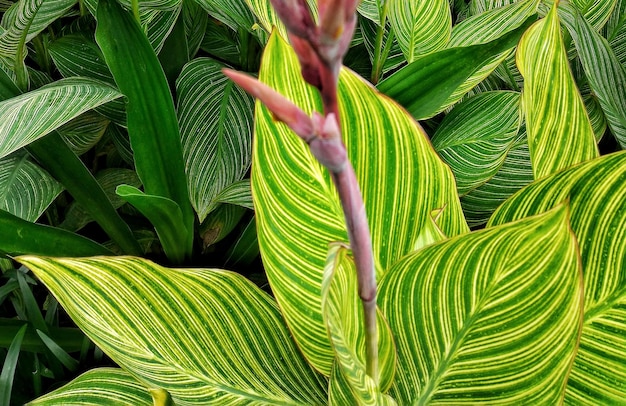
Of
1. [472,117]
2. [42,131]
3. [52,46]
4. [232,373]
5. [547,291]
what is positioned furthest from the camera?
[52,46]

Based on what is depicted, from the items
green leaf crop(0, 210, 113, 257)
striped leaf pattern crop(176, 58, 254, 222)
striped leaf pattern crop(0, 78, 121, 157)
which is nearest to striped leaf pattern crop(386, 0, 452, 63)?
striped leaf pattern crop(176, 58, 254, 222)

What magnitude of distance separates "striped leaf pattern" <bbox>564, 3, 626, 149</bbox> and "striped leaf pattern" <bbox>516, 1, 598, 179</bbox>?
0.23m

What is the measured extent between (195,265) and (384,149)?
0.42 m

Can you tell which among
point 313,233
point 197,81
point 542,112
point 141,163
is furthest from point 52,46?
point 542,112

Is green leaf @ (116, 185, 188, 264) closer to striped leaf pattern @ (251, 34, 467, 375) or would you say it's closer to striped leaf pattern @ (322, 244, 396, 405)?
striped leaf pattern @ (251, 34, 467, 375)

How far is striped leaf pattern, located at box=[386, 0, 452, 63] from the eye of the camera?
728 mm

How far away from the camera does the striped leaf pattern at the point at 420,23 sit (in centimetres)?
73

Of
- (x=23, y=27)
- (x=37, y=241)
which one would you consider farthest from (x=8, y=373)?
(x=23, y=27)

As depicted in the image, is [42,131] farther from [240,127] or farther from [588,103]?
[588,103]

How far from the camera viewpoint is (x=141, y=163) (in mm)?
648

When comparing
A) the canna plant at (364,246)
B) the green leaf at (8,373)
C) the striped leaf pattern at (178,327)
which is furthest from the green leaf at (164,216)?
the green leaf at (8,373)

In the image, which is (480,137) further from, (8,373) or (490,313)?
(8,373)

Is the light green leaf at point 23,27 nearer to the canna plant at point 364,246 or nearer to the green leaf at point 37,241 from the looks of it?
the canna plant at point 364,246

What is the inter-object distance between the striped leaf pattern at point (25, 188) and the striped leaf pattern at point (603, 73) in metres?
0.71
